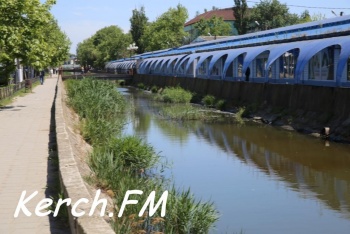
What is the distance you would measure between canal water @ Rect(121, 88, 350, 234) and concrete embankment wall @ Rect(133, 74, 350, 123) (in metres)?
1.52

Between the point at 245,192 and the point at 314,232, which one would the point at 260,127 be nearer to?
the point at 245,192

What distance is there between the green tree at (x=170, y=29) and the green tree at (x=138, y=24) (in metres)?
19.8

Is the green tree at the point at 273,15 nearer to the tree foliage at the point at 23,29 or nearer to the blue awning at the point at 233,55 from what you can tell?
the blue awning at the point at 233,55

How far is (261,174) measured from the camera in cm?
1452

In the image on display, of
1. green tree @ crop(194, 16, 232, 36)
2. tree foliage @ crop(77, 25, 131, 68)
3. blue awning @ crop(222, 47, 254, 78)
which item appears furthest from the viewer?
tree foliage @ crop(77, 25, 131, 68)

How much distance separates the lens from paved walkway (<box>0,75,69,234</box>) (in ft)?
23.8

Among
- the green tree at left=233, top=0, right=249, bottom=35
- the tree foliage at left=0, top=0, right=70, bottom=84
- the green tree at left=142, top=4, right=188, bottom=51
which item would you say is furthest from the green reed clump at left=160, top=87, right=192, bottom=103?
the green tree at left=233, top=0, right=249, bottom=35

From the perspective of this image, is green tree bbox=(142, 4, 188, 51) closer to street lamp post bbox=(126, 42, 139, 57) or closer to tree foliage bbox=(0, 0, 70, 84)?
street lamp post bbox=(126, 42, 139, 57)

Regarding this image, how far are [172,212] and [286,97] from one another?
58.8 ft

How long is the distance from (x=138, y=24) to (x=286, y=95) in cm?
8821

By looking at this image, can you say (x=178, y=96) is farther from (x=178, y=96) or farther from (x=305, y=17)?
(x=305, y=17)

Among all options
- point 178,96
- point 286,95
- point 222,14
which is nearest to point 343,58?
point 286,95

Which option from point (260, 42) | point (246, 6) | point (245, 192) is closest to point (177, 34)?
point (246, 6)

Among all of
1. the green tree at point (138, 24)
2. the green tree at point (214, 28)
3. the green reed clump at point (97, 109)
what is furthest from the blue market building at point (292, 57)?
the green tree at point (138, 24)
